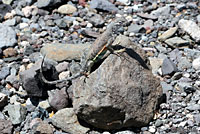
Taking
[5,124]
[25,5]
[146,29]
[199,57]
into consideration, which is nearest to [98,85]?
[5,124]

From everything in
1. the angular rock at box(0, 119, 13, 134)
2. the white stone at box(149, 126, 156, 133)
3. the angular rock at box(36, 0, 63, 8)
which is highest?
the angular rock at box(36, 0, 63, 8)

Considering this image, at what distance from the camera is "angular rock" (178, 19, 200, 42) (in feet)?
26.7

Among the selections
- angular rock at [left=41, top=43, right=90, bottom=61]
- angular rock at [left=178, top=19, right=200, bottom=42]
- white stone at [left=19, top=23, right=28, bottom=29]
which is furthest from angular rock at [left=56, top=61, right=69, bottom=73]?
angular rock at [left=178, top=19, right=200, bottom=42]

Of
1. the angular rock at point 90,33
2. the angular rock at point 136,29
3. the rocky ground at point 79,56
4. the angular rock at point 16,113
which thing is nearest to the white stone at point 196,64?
the rocky ground at point 79,56

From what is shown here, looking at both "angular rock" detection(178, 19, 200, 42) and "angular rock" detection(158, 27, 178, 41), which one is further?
"angular rock" detection(158, 27, 178, 41)

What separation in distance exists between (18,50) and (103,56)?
9.70 feet

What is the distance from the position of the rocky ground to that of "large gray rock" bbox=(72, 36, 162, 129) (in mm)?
26

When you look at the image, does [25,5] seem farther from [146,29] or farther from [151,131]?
[151,131]

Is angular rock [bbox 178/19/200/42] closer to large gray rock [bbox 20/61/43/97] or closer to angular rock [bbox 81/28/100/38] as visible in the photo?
angular rock [bbox 81/28/100/38]

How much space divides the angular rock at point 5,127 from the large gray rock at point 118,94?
1277 mm

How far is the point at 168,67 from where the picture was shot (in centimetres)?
722

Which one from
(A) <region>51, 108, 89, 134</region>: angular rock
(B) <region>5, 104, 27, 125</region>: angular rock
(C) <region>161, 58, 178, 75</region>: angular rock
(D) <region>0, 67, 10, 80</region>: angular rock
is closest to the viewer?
(A) <region>51, 108, 89, 134</region>: angular rock

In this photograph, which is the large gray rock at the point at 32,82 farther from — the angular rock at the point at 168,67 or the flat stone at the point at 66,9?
the flat stone at the point at 66,9

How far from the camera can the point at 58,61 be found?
7766mm
